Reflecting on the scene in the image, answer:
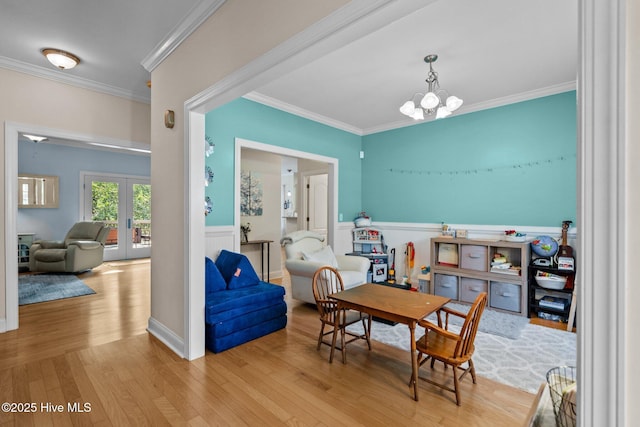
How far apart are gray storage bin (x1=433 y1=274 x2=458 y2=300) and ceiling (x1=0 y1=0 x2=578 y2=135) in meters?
2.49

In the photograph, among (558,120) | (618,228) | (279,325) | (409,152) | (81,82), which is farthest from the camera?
(409,152)

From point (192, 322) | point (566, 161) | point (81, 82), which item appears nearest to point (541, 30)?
point (566, 161)

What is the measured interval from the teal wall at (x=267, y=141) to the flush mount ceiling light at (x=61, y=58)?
1.36 m

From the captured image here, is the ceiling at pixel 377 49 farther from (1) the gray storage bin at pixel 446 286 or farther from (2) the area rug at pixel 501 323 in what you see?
(2) the area rug at pixel 501 323

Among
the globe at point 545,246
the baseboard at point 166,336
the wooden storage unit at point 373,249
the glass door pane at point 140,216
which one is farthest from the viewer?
the glass door pane at point 140,216

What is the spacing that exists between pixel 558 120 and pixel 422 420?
3.90 metres

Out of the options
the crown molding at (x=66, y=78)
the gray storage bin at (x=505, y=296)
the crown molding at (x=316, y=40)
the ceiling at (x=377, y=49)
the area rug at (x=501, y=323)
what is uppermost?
the ceiling at (x=377, y=49)

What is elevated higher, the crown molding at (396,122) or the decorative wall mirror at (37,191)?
the crown molding at (396,122)

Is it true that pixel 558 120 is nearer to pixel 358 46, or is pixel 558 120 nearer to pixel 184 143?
pixel 358 46

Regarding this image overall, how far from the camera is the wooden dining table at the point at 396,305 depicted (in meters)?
2.11

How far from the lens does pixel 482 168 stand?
4449mm

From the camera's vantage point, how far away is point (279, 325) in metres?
3.31

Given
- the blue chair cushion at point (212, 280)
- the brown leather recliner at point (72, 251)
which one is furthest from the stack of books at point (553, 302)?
the brown leather recliner at point (72, 251)

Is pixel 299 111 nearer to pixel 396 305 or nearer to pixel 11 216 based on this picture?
pixel 396 305
